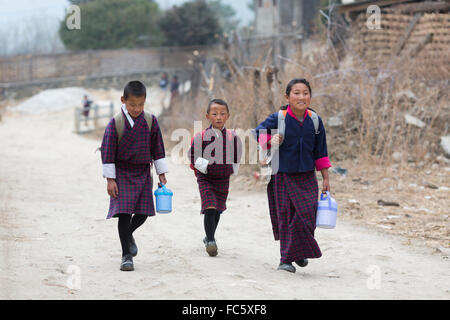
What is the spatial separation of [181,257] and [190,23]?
3006 cm

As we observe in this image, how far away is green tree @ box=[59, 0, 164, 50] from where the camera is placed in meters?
34.1

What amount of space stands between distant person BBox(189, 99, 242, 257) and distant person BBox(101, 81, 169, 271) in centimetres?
56

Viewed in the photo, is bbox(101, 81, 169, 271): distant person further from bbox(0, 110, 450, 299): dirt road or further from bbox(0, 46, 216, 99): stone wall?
bbox(0, 46, 216, 99): stone wall

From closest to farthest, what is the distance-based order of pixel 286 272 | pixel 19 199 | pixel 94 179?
pixel 286 272
pixel 19 199
pixel 94 179

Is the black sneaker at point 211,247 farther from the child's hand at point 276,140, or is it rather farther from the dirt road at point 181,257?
the child's hand at point 276,140

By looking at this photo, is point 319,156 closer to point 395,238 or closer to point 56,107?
point 395,238

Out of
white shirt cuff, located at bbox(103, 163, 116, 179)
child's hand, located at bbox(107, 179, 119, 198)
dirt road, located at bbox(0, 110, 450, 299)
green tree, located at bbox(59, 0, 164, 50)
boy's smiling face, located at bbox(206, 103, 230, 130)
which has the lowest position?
dirt road, located at bbox(0, 110, 450, 299)

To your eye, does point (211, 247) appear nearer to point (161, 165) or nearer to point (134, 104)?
point (161, 165)

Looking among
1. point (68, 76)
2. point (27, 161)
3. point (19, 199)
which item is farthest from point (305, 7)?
point (19, 199)

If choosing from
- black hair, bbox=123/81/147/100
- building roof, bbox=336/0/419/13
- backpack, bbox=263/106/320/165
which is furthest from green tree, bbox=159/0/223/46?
black hair, bbox=123/81/147/100

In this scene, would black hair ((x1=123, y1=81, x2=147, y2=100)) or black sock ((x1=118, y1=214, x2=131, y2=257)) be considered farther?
black sock ((x1=118, y1=214, x2=131, y2=257))
